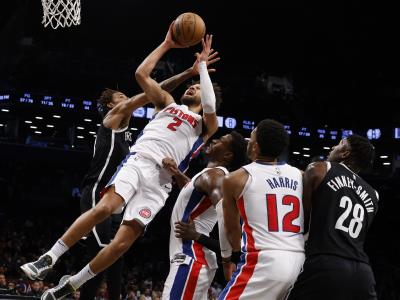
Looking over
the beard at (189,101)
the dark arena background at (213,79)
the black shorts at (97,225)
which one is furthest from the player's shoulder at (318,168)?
the dark arena background at (213,79)

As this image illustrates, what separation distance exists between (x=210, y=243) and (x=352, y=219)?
44.8 inches

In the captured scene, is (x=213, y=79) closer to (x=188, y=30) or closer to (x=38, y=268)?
(x=188, y=30)

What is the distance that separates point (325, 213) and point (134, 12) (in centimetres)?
2011

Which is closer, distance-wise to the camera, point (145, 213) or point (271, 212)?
point (271, 212)

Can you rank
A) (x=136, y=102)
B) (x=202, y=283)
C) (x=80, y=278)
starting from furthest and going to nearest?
(x=136, y=102), (x=80, y=278), (x=202, y=283)

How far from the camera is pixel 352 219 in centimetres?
379

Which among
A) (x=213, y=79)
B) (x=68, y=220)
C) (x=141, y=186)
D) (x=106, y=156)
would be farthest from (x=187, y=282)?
(x=213, y=79)

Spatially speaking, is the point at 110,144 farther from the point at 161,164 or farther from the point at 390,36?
the point at 390,36

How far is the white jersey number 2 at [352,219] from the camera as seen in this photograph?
3756 millimetres

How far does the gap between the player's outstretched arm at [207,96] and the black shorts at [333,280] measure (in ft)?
6.05

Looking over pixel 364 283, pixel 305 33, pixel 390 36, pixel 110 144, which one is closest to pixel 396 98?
pixel 390 36

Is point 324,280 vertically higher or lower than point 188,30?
lower

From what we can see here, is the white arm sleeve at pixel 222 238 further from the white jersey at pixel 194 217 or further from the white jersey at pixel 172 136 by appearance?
the white jersey at pixel 172 136

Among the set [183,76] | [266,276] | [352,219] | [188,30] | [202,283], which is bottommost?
[202,283]
